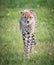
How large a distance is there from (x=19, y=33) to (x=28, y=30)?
0.07m

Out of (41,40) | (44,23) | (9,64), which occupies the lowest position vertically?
(9,64)

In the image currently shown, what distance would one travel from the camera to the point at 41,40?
5.34ft

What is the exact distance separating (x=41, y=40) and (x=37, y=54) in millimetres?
108

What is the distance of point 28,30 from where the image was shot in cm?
164

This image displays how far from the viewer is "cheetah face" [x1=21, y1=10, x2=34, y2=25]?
5.24 feet

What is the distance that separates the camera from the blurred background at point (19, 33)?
1607 mm

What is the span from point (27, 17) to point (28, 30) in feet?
0.34

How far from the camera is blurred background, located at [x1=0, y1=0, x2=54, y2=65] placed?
1.61 m

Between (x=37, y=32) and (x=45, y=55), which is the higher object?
(x=37, y=32)

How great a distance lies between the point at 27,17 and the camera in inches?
62.9

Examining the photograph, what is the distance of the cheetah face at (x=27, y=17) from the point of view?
1599 millimetres

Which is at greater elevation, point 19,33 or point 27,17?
point 27,17

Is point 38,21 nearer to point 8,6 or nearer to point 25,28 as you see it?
point 25,28

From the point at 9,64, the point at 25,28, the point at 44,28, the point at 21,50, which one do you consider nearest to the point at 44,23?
the point at 44,28
